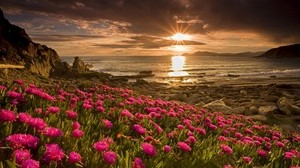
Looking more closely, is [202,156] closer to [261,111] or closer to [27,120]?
[27,120]

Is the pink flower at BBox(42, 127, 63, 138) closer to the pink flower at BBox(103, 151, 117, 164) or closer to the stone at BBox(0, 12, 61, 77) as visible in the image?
the pink flower at BBox(103, 151, 117, 164)

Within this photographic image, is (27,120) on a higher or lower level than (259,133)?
higher

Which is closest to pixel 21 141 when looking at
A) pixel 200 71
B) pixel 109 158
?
pixel 109 158

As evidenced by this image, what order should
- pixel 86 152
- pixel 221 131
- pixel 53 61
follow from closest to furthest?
pixel 86 152, pixel 221 131, pixel 53 61

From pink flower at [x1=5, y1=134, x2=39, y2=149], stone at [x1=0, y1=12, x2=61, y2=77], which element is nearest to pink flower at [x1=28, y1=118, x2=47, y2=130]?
pink flower at [x1=5, y1=134, x2=39, y2=149]

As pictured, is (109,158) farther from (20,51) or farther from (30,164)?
(20,51)

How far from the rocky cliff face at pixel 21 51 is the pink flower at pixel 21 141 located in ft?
48.7

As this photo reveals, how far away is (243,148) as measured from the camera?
16.5 feet

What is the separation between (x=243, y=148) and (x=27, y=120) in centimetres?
336

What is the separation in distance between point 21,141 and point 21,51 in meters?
19.2

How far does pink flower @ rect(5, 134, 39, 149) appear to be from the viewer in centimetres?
237

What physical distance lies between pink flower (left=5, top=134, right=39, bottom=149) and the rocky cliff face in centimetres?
1483

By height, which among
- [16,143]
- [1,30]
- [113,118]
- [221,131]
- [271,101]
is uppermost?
[1,30]

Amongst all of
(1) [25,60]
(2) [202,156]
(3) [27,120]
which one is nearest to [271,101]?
(1) [25,60]
